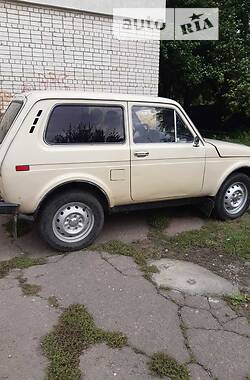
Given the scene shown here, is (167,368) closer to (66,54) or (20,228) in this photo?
(20,228)

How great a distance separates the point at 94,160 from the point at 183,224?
5.90 feet

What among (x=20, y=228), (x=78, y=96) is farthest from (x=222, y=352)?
(x=20, y=228)

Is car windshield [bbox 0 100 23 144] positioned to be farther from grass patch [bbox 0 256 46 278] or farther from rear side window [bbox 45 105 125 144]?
grass patch [bbox 0 256 46 278]

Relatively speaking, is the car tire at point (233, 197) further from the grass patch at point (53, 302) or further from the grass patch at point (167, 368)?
the grass patch at point (167, 368)

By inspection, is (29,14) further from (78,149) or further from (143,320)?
→ (143,320)

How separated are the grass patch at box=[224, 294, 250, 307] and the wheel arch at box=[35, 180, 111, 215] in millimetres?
1753

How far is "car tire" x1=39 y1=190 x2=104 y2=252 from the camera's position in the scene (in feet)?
13.1

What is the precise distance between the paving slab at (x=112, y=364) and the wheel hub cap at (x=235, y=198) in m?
3.13

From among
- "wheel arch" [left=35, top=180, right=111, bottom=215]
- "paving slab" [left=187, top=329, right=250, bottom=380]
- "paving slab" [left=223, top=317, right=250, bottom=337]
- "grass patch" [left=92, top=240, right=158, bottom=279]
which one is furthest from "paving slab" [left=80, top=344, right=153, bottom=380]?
"wheel arch" [left=35, top=180, right=111, bottom=215]

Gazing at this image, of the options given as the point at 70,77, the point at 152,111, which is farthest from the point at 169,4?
the point at 152,111

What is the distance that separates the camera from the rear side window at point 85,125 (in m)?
3.92

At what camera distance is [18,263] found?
3932 mm

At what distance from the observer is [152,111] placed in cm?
450

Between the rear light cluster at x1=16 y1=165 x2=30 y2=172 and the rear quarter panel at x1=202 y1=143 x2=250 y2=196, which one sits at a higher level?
the rear light cluster at x1=16 y1=165 x2=30 y2=172
